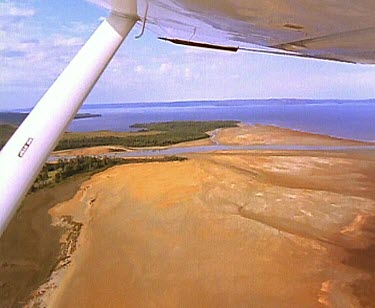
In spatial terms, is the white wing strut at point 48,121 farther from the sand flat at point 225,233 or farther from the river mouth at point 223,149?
the river mouth at point 223,149

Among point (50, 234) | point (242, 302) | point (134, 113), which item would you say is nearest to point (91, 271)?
point (50, 234)

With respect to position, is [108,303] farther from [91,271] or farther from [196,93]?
[196,93]

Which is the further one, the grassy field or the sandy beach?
the grassy field

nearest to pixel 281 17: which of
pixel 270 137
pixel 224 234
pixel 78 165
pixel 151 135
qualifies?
pixel 224 234

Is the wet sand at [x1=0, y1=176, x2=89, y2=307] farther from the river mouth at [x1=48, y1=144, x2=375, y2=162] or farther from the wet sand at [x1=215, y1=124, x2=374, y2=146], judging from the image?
the wet sand at [x1=215, y1=124, x2=374, y2=146]

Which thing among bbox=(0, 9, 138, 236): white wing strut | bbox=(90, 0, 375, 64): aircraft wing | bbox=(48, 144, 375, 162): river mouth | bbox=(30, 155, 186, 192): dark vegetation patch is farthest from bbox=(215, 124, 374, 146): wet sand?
bbox=(0, 9, 138, 236): white wing strut

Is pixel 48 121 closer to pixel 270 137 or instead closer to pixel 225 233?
pixel 225 233

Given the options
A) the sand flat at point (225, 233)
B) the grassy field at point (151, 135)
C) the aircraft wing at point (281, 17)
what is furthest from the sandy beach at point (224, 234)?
the aircraft wing at point (281, 17)
